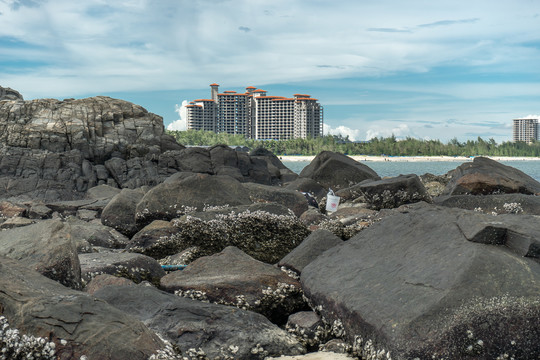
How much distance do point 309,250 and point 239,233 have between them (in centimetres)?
237

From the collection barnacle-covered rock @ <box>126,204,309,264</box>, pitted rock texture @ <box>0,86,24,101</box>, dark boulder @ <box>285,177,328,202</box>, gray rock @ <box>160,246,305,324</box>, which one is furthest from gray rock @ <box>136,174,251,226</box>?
pitted rock texture @ <box>0,86,24,101</box>

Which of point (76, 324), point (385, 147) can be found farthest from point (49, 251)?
point (385, 147)

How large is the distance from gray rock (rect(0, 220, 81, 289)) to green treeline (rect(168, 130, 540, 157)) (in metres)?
158

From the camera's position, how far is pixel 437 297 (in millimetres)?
5484

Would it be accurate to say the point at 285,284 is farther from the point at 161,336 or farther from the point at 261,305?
the point at 161,336

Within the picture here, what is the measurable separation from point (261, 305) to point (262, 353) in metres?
1.36

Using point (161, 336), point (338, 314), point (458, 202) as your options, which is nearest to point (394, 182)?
point (458, 202)

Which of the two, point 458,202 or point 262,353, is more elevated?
point 458,202

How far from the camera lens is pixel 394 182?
52.6ft

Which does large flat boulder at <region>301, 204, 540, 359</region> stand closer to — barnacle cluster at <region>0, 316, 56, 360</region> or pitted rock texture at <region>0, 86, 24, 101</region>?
barnacle cluster at <region>0, 316, 56, 360</region>

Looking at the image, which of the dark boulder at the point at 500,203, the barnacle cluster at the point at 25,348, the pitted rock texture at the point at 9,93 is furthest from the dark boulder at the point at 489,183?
the pitted rock texture at the point at 9,93

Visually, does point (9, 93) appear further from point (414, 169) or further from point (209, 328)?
point (414, 169)

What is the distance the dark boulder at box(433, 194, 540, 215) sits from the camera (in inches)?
500

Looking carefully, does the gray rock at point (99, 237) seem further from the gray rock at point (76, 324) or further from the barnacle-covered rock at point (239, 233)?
the gray rock at point (76, 324)
